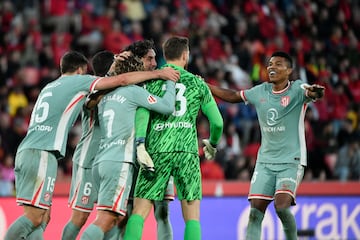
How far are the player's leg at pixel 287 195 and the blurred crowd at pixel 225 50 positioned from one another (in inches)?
211

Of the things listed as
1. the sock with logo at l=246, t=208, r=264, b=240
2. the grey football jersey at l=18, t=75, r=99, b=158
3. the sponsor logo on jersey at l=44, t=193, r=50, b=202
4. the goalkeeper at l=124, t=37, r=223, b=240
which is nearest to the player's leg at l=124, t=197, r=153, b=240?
the goalkeeper at l=124, t=37, r=223, b=240

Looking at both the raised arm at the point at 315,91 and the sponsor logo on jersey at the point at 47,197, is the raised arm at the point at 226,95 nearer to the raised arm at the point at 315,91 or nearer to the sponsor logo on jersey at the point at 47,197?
the raised arm at the point at 315,91

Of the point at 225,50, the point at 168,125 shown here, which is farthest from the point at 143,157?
the point at 225,50

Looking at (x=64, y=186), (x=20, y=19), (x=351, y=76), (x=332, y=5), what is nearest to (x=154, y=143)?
(x=64, y=186)

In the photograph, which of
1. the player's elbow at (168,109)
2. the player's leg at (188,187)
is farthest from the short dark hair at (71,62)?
the player's leg at (188,187)

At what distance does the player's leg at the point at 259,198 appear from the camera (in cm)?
959

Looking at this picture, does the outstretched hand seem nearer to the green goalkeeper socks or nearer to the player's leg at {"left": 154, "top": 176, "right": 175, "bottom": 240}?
the player's leg at {"left": 154, "top": 176, "right": 175, "bottom": 240}

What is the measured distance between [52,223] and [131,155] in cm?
388

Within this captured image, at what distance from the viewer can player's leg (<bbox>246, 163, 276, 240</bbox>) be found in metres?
9.59

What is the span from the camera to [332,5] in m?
20.7

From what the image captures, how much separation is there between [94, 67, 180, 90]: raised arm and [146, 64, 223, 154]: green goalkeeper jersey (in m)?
0.13

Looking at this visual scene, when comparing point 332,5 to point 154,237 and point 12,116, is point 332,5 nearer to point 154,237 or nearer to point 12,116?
point 12,116

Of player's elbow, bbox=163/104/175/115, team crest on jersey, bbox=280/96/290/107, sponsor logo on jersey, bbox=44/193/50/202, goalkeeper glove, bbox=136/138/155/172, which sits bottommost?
sponsor logo on jersey, bbox=44/193/50/202

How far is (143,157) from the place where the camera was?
8484 millimetres
